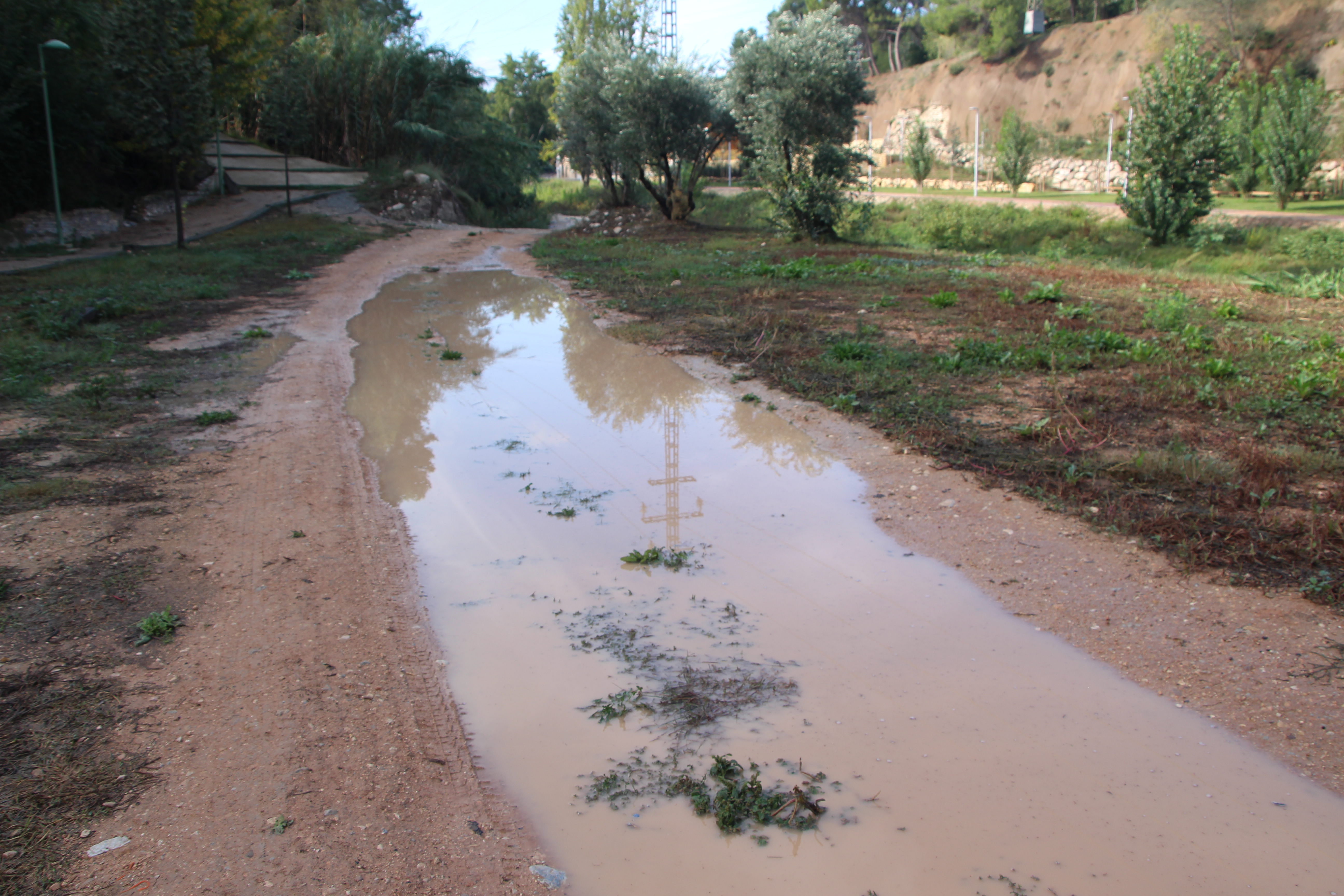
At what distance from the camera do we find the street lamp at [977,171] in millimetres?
32812

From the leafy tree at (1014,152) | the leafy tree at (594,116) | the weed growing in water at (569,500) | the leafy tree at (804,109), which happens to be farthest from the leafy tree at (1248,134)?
the weed growing in water at (569,500)

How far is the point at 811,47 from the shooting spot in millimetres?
18906

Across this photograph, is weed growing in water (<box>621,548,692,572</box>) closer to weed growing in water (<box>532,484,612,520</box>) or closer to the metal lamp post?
weed growing in water (<box>532,484,612,520</box>)

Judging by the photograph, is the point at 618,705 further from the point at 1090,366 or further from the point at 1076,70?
the point at 1076,70

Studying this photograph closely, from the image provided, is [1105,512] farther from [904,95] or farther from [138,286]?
[904,95]

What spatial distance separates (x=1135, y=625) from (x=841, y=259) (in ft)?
46.3

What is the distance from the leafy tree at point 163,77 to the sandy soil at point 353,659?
13.8 metres

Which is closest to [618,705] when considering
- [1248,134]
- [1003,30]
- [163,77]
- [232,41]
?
[163,77]

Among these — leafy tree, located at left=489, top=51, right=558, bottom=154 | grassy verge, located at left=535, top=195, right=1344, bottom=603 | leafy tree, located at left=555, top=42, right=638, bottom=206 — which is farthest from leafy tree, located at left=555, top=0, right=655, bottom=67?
grassy verge, located at left=535, top=195, right=1344, bottom=603

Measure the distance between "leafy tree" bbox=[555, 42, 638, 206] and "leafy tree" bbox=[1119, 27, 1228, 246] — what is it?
13182 mm

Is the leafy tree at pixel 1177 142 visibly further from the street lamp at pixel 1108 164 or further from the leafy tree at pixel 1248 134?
the street lamp at pixel 1108 164

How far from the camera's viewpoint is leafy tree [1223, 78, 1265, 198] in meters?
25.4

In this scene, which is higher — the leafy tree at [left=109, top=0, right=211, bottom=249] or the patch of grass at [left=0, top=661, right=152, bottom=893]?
the leafy tree at [left=109, top=0, right=211, bottom=249]

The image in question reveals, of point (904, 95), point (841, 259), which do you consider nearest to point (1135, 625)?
point (841, 259)
